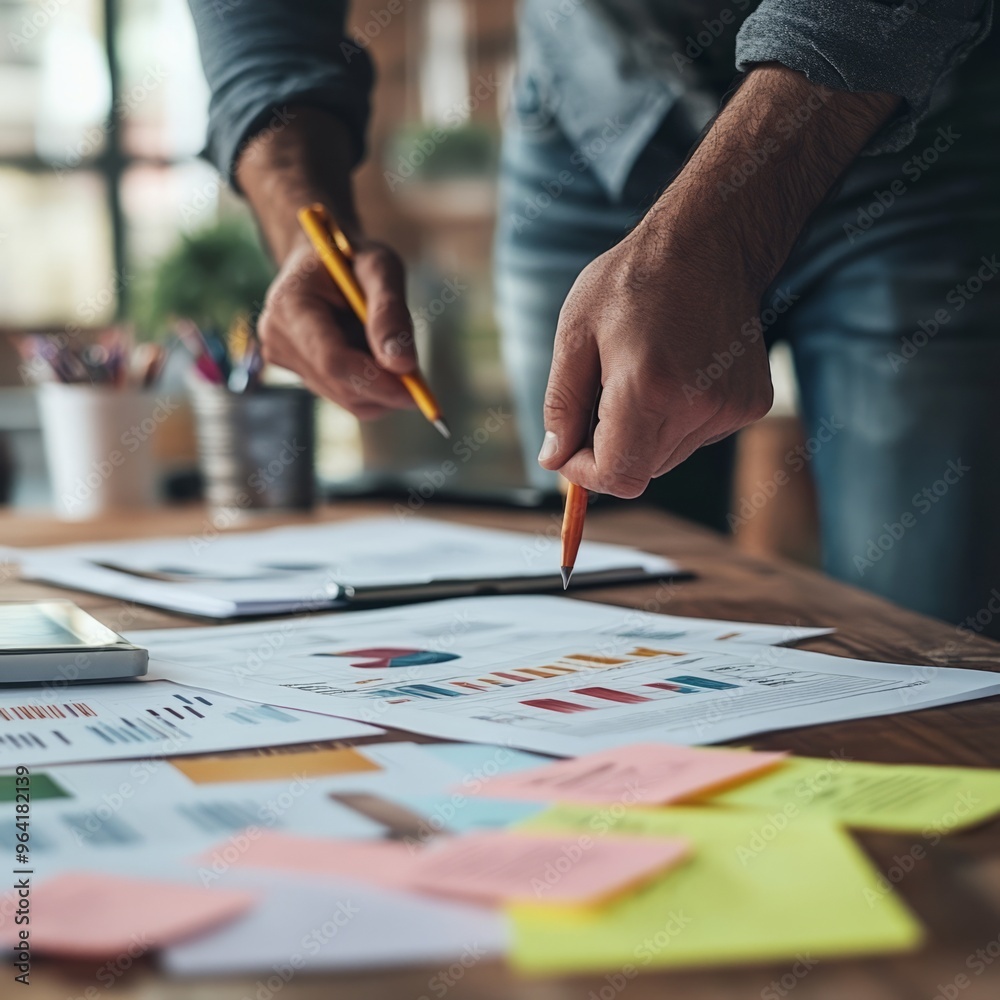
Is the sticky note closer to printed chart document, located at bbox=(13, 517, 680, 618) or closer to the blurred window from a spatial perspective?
printed chart document, located at bbox=(13, 517, 680, 618)

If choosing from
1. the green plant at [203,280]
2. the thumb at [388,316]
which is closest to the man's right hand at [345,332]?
the thumb at [388,316]

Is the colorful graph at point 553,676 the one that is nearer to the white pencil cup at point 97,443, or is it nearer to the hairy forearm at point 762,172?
the hairy forearm at point 762,172

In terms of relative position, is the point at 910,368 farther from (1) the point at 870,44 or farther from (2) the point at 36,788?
(2) the point at 36,788

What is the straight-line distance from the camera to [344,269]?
0.92 metres

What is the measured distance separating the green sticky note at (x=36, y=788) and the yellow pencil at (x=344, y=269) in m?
0.51

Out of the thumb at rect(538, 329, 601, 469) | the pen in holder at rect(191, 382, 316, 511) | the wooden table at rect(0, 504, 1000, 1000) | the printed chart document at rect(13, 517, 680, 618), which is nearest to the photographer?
the wooden table at rect(0, 504, 1000, 1000)

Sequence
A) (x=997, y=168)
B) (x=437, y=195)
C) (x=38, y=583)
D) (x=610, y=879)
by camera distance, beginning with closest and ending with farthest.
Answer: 1. (x=610, y=879)
2. (x=38, y=583)
3. (x=997, y=168)
4. (x=437, y=195)

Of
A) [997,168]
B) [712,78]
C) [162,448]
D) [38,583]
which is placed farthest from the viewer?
[162,448]

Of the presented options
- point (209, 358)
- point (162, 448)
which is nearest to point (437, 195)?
point (162, 448)

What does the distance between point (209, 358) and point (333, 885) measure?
1.05m

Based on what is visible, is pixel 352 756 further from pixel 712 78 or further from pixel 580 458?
pixel 712 78

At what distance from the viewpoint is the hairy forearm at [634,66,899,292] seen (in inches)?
24.7

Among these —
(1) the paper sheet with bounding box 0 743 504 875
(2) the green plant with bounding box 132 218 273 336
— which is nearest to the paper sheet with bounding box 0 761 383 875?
(1) the paper sheet with bounding box 0 743 504 875

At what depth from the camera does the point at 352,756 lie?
437mm
